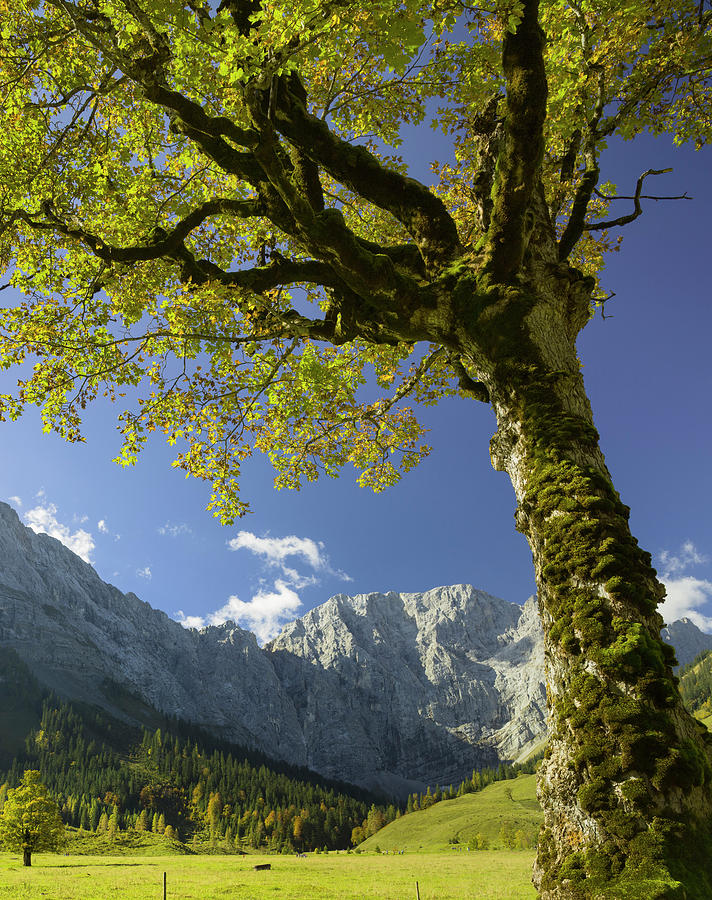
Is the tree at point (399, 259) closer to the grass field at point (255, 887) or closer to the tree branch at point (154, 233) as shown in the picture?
the tree branch at point (154, 233)

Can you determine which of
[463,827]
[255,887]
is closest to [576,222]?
[255,887]

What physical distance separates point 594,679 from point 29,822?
86782 millimetres

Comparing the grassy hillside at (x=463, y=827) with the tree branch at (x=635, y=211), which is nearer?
the tree branch at (x=635, y=211)

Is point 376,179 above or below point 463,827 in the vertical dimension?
above

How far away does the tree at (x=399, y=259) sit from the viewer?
14.3ft

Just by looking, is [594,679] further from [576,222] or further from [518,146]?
[576,222]

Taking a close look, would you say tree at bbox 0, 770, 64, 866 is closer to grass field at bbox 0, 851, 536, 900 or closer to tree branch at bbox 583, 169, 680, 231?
grass field at bbox 0, 851, 536, 900

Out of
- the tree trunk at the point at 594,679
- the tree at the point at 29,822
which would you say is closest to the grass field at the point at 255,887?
the tree at the point at 29,822

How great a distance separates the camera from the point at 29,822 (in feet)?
211

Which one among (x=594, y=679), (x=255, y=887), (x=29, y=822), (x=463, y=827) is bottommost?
(x=463, y=827)

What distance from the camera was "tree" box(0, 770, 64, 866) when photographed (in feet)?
209

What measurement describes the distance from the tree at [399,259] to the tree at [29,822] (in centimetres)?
7945

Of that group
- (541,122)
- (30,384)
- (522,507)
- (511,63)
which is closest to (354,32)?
(511,63)

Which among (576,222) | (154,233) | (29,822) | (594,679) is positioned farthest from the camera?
(29,822)
